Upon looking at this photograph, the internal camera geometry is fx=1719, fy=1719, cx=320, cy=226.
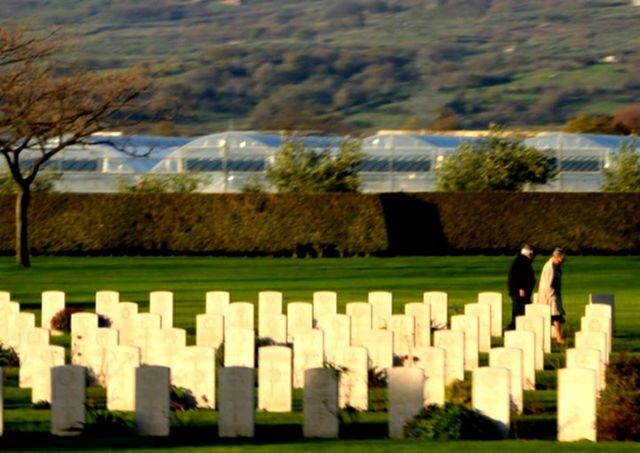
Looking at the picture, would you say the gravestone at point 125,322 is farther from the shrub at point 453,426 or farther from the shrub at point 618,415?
the shrub at point 618,415

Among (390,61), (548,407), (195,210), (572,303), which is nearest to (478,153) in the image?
(195,210)

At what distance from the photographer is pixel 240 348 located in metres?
17.4

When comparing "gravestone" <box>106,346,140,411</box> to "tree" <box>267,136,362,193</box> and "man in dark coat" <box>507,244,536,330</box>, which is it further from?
"tree" <box>267,136,362,193</box>

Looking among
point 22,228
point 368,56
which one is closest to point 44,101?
point 22,228

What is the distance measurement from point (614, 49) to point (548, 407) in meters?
139

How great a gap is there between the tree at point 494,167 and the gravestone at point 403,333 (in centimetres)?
3230

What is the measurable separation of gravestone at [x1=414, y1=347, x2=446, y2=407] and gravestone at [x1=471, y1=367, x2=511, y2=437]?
107 centimetres

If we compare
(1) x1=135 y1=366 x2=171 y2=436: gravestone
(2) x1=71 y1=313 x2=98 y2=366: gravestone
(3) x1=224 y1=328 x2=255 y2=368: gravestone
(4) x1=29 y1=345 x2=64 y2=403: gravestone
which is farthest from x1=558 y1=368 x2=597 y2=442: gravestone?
(2) x1=71 y1=313 x2=98 y2=366: gravestone

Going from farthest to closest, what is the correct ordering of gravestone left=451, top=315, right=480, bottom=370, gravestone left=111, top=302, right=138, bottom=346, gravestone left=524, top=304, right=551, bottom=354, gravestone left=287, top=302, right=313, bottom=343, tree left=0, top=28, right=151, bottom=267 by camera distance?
tree left=0, top=28, right=151, bottom=267, gravestone left=524, top=304, right=551, bottom=354, gravestone left=287, top=302, right=313, bottom=343, gravestone left=111, top=302, right=138, bottom=346, gravestone left=451, top=315, right=480, bottom=370

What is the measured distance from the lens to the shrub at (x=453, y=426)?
13578mm

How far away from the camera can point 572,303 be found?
30766mm

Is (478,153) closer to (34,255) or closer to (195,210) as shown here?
(195,210)

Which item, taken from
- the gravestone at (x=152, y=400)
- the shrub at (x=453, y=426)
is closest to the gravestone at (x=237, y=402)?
the gravestone at (x=152, y=400)

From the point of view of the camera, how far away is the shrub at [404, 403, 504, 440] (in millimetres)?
13578
